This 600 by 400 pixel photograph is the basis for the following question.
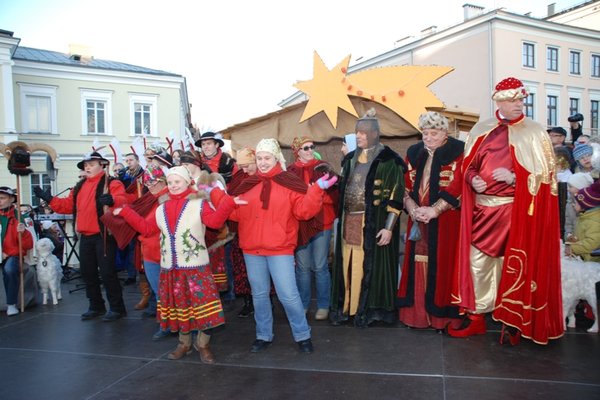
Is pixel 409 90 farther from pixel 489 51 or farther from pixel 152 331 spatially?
pixel 489 51

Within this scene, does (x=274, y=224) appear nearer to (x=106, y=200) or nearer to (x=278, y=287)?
(x=278, y=287)

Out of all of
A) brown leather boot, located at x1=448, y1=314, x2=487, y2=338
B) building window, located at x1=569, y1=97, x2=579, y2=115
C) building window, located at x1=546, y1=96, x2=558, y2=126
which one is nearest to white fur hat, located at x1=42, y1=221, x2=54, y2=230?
brown leather boot, located at x1=448, y1=314, x2=487, y2=338

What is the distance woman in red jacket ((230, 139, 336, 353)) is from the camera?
4.25 meters

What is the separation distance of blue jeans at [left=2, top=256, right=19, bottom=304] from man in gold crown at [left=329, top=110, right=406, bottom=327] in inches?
165

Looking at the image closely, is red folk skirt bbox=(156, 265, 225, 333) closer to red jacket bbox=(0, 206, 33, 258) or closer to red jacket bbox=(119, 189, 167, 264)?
red jacket bbox=(119, 189, 167, 264)

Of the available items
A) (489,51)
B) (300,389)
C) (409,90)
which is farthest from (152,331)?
(489,51)

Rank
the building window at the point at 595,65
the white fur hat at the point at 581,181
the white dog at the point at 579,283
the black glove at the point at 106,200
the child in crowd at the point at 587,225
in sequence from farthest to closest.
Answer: the building window at the point at 595,65 → the black glove at the point at 106,200 → the white fur hat at the point at 581,181 → the child in crowd at the point at 587,225 → the white dog at the point at 579,283

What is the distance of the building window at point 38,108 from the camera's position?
26.9 m

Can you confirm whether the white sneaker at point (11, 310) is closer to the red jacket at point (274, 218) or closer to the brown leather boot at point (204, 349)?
the brown leather boot at point (204, 349)

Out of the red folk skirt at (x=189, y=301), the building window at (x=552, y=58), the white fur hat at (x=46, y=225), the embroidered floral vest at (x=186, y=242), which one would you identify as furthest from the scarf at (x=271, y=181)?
the building window at (x=552, y=58)

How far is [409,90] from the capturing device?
7152 mm

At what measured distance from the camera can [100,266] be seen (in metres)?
5.84

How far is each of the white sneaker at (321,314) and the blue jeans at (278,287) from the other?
1020 millimetres

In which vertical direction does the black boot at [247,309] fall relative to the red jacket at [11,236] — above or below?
below
